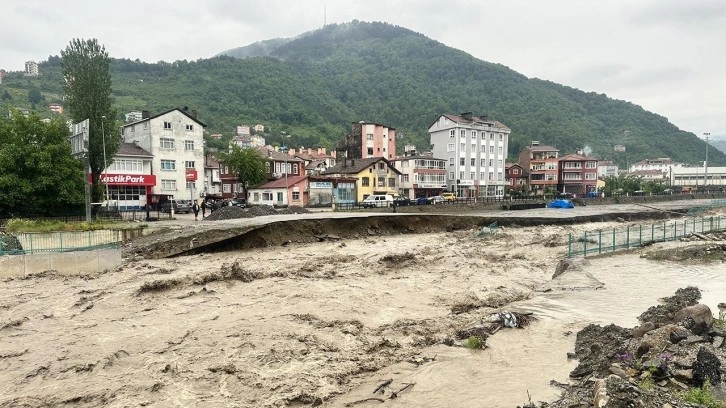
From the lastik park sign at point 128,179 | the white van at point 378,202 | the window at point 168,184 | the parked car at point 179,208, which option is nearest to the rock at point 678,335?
the white van at point 378,202

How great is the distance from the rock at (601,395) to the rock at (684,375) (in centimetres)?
135

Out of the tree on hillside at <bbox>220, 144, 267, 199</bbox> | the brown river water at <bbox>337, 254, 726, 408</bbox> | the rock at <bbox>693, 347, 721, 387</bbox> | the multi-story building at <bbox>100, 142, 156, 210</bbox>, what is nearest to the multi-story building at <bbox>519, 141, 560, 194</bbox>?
the tree on hillside at <bbox>220, 144, 267, 199</bbox>

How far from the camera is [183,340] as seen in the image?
1059 cm

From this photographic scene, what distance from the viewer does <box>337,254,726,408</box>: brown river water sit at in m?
7.45

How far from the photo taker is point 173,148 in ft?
186

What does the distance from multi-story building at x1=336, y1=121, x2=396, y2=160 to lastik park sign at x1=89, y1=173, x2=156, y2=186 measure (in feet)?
137

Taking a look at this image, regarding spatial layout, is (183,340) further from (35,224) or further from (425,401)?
(35,224)

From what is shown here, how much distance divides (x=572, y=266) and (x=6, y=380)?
18656 mm

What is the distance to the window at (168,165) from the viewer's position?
55300 mm

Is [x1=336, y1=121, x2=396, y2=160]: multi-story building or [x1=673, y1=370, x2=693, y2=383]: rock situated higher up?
[x1=336, y1=121, x2=396, y2=160]: multi-story building

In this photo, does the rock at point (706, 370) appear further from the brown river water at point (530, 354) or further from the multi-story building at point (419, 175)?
the multi-story building at point (419, 175)

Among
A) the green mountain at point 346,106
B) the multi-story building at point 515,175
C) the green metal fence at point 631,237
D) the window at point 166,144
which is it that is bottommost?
the green metal fence at point 631,237

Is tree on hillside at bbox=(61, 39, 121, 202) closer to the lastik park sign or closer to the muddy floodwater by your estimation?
the lastik park sign

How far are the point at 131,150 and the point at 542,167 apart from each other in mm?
82081
